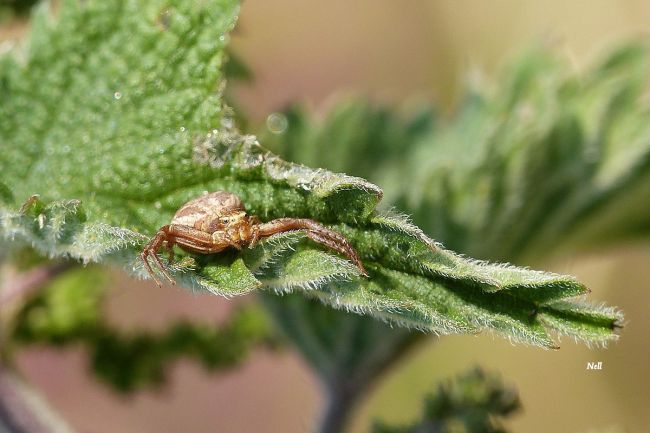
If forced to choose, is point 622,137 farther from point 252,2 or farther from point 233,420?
point 252,2

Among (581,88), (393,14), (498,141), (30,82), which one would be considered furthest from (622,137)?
(393,14)

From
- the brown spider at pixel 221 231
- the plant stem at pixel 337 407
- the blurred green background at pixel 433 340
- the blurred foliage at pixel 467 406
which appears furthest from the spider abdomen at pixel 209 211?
the blurred green background at pixel 433 340

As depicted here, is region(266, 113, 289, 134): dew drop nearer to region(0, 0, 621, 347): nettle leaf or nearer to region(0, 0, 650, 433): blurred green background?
region(0, 0, 650, 433): blurred green background

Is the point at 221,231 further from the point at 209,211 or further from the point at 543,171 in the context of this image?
the point at 543,171

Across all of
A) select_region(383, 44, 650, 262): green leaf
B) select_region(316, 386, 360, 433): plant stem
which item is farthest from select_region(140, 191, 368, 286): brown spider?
select_region(316, 386, 360, 433): plant stem

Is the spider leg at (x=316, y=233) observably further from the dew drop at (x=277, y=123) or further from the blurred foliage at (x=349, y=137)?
the dew drop at (x=277, y=123)

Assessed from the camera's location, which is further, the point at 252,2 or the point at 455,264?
the point at 252,2
